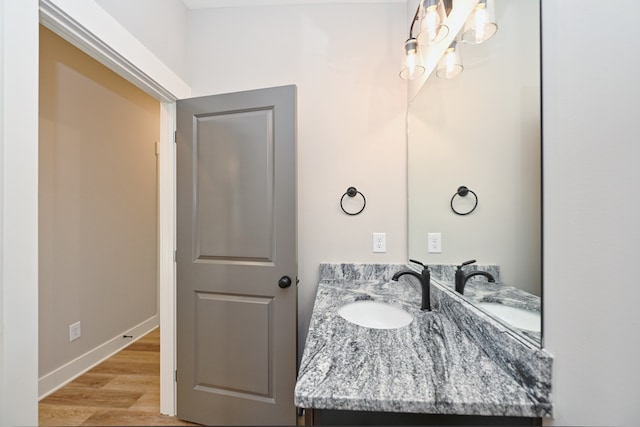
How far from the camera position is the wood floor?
1630 millimetres

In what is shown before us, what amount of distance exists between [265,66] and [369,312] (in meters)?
1.70

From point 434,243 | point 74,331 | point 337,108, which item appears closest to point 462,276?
point 434,243

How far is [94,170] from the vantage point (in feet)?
7.43

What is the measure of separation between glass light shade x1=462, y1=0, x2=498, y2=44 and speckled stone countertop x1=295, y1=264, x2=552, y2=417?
3.22 ft

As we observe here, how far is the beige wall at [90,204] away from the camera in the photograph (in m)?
1.91

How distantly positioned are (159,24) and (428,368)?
2166 millimetres

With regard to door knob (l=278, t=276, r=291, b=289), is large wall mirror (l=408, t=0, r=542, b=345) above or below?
above

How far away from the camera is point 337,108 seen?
1.78 meters

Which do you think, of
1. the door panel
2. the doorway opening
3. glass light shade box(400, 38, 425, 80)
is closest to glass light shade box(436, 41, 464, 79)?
glass light shade box(400, 38, 425, 80)

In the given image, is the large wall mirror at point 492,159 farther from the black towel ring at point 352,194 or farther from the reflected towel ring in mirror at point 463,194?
the black towel ring at point 352,194

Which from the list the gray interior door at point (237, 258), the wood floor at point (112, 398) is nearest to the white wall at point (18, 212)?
the gray interior door at point (237, 258)

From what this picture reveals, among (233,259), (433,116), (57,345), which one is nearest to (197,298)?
(233,259)

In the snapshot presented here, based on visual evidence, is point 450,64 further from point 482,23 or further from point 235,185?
point 235,185

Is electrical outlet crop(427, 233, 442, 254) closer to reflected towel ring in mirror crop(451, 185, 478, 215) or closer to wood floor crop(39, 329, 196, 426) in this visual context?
reflected towel ring in mirror crop(451, 185, 478, 215)
